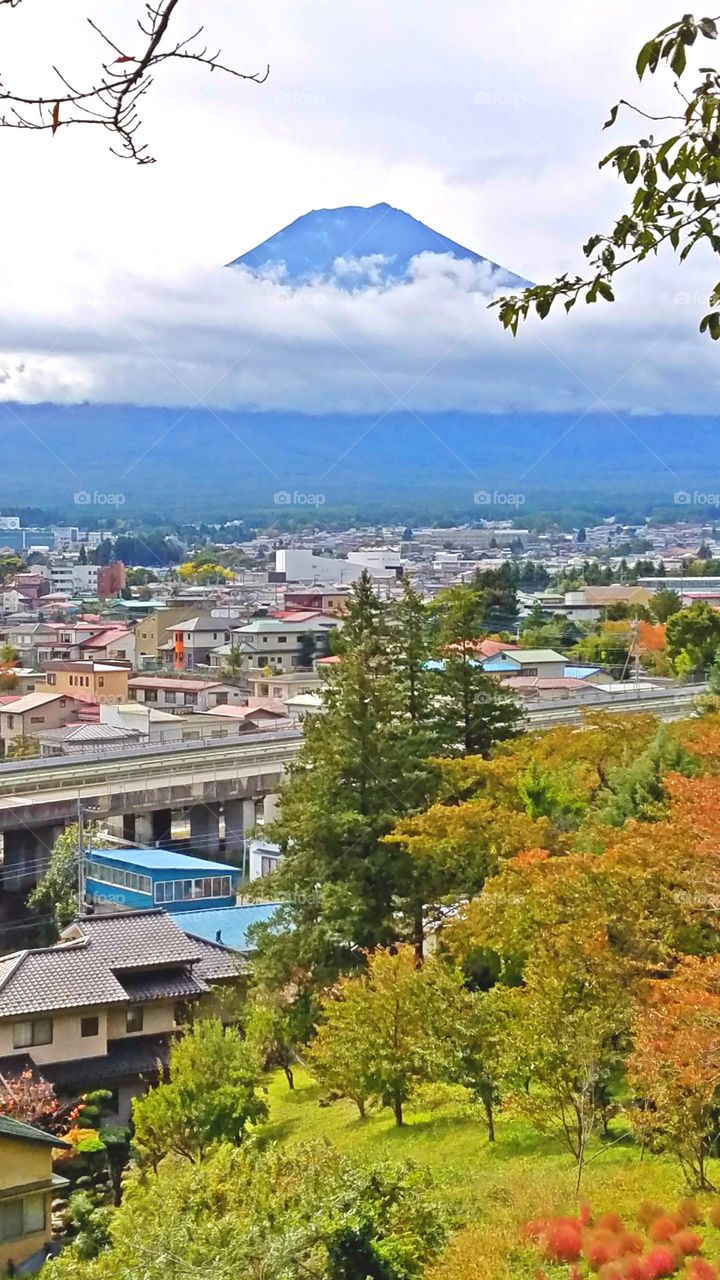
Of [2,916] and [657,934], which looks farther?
[2,916]

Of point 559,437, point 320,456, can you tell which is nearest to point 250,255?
point 320,456

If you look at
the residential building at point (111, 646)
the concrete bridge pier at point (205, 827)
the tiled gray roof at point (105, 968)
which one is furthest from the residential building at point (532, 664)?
the tiled gray roof at point (105, 968)

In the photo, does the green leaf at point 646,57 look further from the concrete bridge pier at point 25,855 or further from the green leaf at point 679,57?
the concrete bridge pier at point 25,855

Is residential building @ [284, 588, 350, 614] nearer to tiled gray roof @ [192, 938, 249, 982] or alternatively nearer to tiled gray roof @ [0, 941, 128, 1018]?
tiled gray roof @ [192, 938, 249, 982]

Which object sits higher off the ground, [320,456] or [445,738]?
[320,456]

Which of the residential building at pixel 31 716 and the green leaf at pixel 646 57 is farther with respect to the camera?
the residential building at pixel 31 716

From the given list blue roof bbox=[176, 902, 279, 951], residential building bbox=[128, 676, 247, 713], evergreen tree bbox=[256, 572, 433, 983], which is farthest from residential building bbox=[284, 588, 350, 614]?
evergreen tree bbox=[256, 572, 433, 983]

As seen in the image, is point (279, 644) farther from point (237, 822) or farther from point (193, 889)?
point (193, 889)

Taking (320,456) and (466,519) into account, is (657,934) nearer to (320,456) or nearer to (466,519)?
(466,519)
